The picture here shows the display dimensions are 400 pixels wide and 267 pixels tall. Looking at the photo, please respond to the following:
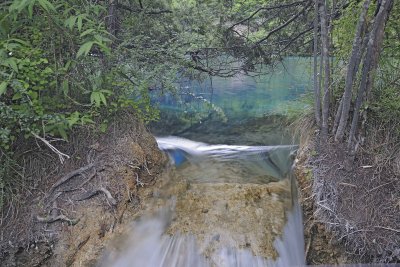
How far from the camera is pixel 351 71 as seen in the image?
133 inches

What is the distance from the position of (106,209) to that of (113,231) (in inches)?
9.4

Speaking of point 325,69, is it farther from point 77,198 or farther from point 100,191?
point 77,198

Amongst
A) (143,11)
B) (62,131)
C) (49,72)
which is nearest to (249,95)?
(143,11)

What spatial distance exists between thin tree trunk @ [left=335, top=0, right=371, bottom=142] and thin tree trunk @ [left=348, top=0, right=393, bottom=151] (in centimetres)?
9

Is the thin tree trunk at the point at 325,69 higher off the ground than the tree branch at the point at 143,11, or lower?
lower

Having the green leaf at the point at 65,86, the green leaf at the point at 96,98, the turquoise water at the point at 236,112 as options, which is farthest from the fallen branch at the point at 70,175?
the turquoise water at the point at 236,112

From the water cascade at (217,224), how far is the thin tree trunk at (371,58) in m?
1.08

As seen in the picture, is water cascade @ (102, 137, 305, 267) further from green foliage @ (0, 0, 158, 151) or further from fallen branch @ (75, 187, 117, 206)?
green foliage @ (0, 0, 158, 151)

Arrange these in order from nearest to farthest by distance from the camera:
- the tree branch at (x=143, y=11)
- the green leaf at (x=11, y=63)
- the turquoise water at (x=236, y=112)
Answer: the green leaf at (x=11, y=63), the tree branch at (x=143, y=11), the turquoise water at (x=236, y=112)

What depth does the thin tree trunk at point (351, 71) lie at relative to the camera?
321 centimetres

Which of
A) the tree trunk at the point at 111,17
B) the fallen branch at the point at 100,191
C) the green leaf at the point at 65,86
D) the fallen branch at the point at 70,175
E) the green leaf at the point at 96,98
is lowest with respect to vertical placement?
the fallen branch at the point at 100,191

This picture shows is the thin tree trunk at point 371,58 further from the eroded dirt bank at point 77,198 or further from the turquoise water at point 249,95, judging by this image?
the turquoise water at point 249,95

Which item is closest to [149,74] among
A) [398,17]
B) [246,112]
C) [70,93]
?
[70,93]

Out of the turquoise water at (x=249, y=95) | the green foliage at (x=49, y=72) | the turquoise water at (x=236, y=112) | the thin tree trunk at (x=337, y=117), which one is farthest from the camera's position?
the turquoise water at (x=249, y=95)
